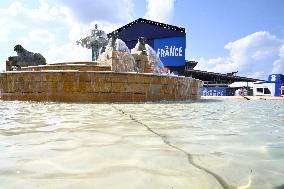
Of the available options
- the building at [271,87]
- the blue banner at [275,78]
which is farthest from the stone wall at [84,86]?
the blue banner at [275,78]

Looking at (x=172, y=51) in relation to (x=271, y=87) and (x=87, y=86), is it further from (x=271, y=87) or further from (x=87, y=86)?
(x=87, y=86)

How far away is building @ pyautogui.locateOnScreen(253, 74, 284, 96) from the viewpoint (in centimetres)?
2790

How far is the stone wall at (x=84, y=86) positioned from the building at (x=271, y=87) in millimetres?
21172

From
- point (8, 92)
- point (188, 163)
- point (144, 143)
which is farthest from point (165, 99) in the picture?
point (188, 163)

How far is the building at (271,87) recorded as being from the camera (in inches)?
1099

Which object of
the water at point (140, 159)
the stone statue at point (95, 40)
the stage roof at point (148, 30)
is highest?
the stage roof at point (148, 30)

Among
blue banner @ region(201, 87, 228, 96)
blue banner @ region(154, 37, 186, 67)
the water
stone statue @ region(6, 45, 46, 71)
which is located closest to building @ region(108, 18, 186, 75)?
blue banner @ region(154, 37, 186, 67)

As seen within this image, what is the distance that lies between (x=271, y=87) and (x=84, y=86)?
24.1 metres

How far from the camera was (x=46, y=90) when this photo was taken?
9266mm

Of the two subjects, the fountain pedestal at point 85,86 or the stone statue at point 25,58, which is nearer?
the fountain pedestal at point 85,86

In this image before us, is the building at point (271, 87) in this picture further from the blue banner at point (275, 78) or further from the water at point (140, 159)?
the water at point (140, 159)

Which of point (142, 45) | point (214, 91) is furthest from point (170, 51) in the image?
point (142, 45)

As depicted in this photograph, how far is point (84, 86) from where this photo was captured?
909cm

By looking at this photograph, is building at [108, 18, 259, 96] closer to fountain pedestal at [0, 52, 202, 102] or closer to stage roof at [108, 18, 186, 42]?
stage roof at [108, 18, 186, 42]
